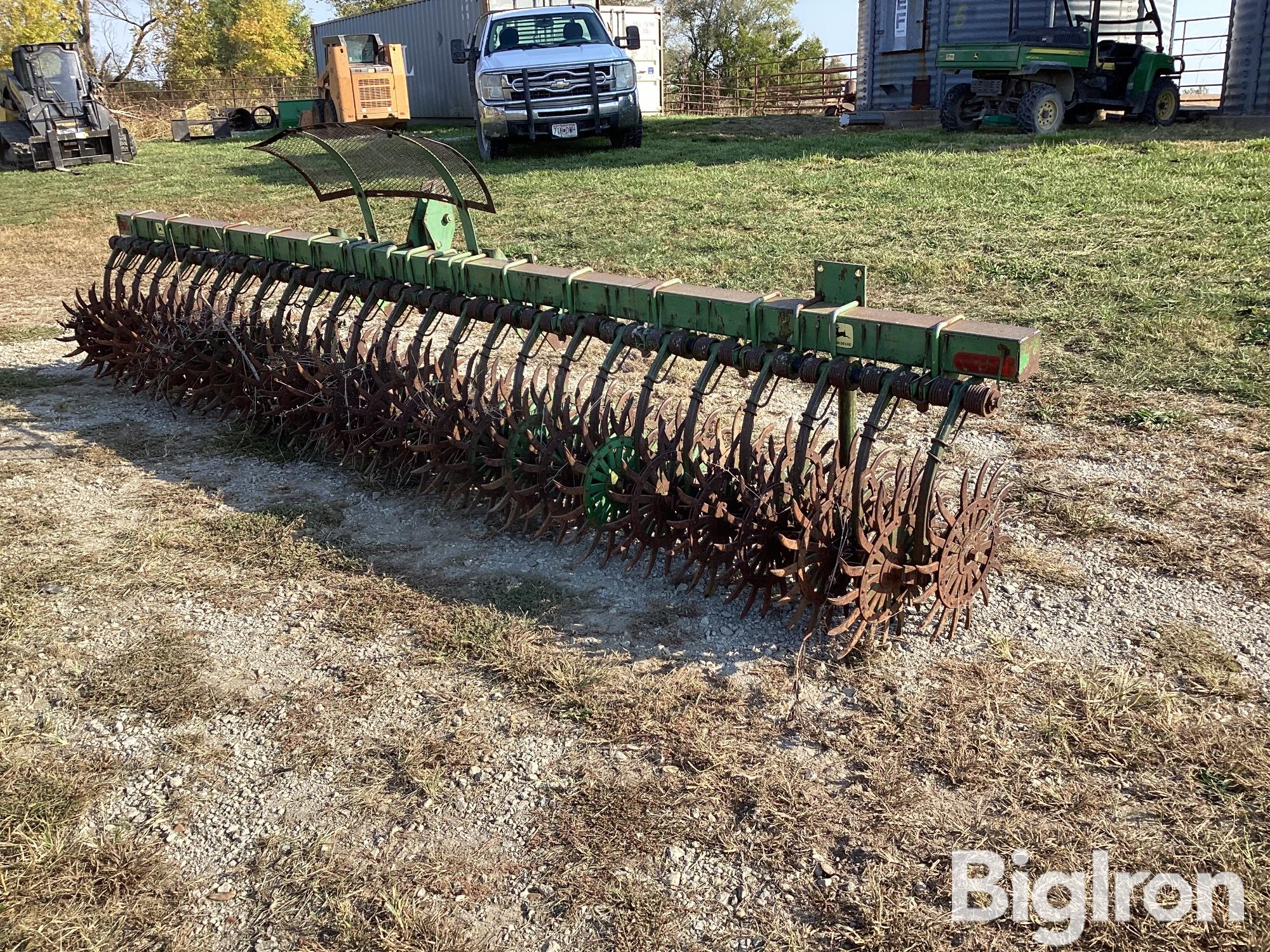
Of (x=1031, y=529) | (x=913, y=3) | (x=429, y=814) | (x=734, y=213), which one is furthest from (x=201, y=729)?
(x=913, y=3)

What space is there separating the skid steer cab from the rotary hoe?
14.2m

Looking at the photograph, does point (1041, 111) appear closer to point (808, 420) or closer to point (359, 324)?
point (359, 324)

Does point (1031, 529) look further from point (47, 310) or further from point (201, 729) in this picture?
point (47, 310)

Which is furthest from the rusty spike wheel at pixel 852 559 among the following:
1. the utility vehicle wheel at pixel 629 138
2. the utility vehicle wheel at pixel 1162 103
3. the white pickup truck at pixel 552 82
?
the utility vehicle wheel at pixel 1162 103

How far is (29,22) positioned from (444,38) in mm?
19352

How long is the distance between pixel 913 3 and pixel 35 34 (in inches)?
1183

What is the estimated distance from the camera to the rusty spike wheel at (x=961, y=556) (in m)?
2.71

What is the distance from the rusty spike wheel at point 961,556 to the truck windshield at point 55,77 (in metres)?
18.3

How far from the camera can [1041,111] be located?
40.3 ft

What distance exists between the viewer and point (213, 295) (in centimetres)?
475

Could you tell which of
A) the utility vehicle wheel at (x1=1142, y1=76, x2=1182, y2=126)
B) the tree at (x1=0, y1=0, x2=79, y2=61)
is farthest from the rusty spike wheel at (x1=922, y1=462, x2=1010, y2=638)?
the tree at (x1=0, y1=0, x2=79, y2=61)

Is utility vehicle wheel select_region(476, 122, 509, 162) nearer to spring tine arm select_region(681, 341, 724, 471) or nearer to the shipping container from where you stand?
the shipping container

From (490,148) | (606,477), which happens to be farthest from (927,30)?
(606,477)

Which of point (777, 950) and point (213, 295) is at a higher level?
point (213, 295)
